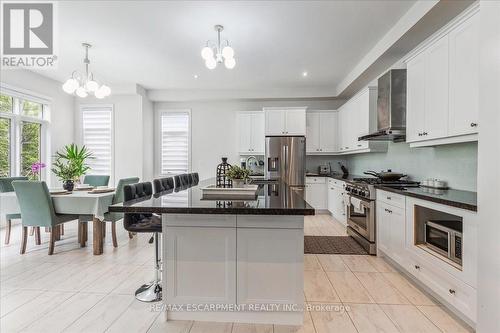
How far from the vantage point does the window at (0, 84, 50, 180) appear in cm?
460

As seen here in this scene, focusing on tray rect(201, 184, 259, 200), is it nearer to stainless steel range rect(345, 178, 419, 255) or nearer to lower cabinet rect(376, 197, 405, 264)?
lower cabinet rect(376, 197, 405, 264)

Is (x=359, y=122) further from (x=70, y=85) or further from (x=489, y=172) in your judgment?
(x=70, y=85)

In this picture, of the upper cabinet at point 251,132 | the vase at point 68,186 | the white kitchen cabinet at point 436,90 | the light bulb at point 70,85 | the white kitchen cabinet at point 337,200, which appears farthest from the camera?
the upper cabinet at point 251,132

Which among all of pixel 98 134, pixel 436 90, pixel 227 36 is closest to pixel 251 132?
pixel 227 36

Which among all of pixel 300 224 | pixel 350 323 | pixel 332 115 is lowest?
pixel 350 323

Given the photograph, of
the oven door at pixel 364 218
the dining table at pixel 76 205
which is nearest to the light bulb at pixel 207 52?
the dining table at pixel 76 205

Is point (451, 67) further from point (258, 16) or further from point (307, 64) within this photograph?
point (307, 64)

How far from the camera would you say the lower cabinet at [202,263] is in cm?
184

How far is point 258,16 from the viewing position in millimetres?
3018

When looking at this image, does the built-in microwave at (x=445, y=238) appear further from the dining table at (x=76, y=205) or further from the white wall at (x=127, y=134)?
the white wall at (x=127, y=134)

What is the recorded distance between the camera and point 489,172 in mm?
1601

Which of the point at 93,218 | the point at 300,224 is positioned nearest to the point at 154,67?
the point at 93,218

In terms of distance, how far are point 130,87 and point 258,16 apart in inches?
153

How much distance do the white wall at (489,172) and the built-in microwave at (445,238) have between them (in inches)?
12.0
